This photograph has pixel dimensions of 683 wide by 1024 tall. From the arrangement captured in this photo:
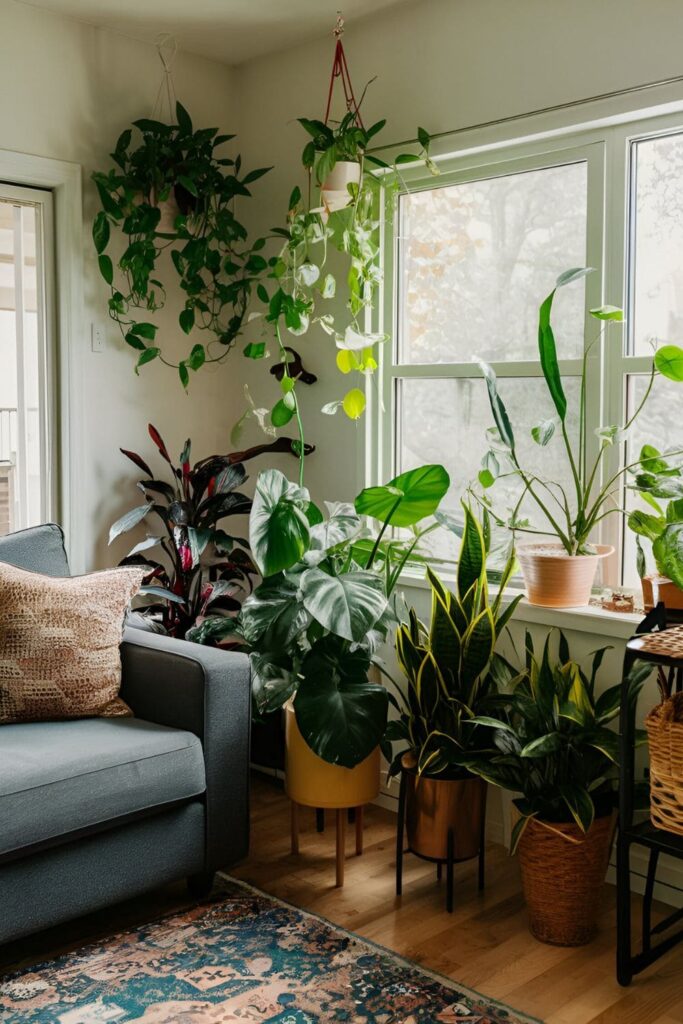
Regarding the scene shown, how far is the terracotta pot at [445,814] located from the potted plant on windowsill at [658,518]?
0.68 metres

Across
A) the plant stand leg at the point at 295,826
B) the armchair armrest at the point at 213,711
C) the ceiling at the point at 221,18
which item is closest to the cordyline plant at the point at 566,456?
the armchair armrest at the point at 213,711

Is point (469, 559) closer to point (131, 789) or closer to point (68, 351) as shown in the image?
point (131, 789)

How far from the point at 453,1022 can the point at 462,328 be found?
6.53 feet

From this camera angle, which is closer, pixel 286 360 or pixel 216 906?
pixel 216 906

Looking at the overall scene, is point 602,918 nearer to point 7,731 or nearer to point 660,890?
point 660,890

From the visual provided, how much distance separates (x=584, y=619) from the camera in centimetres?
281

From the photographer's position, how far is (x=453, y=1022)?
85.7 inches

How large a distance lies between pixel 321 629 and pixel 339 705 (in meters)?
0.23

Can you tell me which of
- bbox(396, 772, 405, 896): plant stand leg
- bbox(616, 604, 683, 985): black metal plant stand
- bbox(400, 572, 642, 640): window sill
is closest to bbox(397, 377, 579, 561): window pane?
bbox(400, 572, 642, 640): window sill

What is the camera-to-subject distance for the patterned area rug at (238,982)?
2.20 m

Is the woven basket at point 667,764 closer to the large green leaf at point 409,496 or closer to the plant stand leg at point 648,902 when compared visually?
the plant stand leg at point 648,902

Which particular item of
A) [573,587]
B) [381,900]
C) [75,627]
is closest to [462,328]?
[573,587]

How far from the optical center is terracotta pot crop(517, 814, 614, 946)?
8.15 feet

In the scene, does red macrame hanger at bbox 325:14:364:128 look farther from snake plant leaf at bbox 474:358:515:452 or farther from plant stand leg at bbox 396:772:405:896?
plant stand leg at bbox 396:772:405:896
